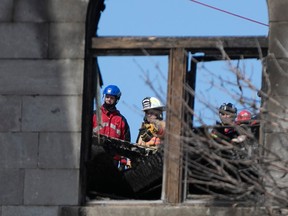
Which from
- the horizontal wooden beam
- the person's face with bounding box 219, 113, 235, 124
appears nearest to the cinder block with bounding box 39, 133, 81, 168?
the horizontal wooden beam

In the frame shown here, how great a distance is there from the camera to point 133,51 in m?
14.4

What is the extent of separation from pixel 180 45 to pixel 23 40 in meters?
1.61

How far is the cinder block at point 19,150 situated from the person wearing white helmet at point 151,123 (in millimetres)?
1924

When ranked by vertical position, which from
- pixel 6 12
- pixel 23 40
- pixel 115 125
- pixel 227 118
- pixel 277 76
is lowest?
pixel 227 118

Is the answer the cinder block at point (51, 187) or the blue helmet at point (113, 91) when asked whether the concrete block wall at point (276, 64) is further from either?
the blue helmet at point (113, 91)

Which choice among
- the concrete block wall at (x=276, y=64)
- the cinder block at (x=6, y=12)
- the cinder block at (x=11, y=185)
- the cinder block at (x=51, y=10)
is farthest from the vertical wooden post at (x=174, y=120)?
the cinder block at (x=6, y=12)

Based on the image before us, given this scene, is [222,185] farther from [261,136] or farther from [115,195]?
[115,195]

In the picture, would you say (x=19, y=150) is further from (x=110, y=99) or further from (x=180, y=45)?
(x=110, y=99)

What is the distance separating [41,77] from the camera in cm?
1425

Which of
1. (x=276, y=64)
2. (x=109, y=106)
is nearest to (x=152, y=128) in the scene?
(x=109, y=106)

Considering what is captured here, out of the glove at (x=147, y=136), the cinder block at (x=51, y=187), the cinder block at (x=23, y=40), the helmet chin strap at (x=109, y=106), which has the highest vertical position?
the cinder block at (x=23, y=40)

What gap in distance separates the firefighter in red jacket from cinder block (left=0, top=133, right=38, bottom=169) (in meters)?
1.75

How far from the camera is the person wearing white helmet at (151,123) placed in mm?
15884

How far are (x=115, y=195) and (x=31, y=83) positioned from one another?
1.61 meters
